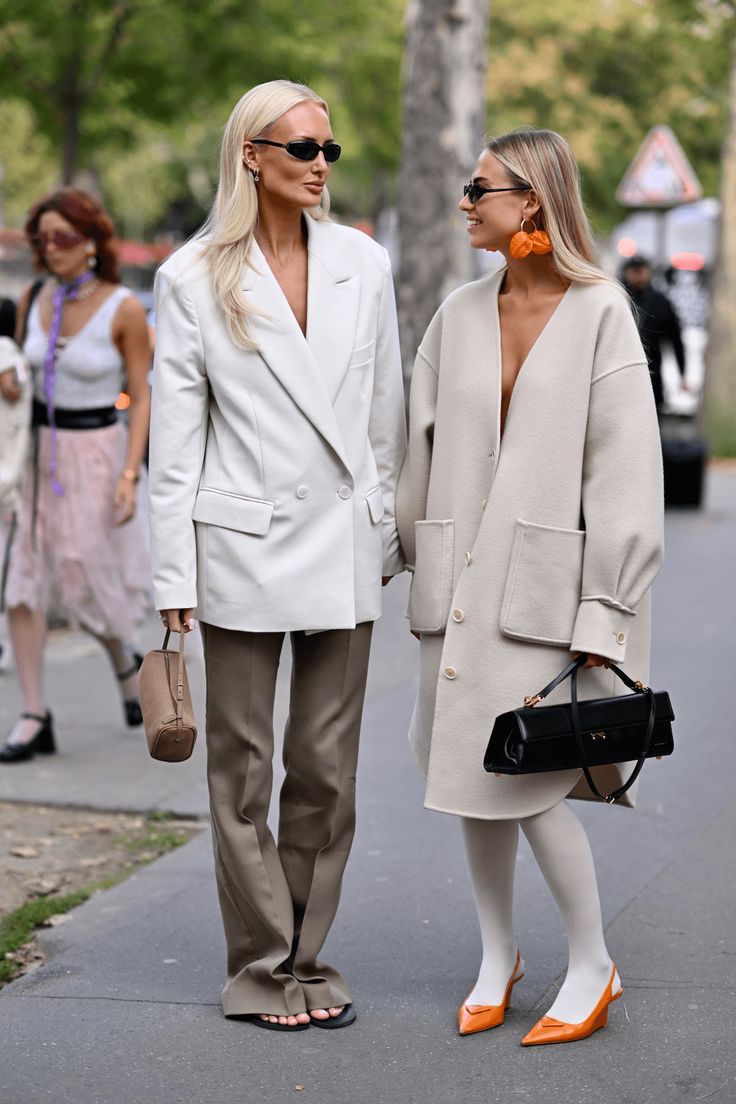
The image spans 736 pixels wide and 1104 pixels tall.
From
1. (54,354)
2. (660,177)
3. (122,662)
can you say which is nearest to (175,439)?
(54,354)

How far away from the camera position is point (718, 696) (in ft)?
23.8

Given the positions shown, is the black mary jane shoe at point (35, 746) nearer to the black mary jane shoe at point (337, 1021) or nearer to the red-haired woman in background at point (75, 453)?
the red-haired woman in background at point (75, 453)

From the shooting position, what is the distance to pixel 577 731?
3.48 metres

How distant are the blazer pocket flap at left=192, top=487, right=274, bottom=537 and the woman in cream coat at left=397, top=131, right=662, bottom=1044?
14.1 inches

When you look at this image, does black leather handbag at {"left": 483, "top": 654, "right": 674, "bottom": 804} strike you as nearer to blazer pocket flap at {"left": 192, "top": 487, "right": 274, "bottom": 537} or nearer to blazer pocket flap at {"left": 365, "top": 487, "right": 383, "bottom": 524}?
blazer pocket flap at {"left": 365, "top": 487, "right": 383, "bottom": 524}

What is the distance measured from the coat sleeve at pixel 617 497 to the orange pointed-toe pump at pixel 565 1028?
806 millimetres

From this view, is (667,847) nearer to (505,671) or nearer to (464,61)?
(505,671)

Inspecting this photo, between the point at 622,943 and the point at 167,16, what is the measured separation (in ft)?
50.4

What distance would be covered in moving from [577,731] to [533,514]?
0.47m

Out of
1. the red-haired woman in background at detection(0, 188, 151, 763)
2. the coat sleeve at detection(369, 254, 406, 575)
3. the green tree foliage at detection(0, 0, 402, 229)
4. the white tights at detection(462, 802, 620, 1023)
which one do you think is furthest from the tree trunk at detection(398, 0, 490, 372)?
the white tights at detection(462, 802, 620, 1023)

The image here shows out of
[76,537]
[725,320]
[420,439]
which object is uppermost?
[420,439]

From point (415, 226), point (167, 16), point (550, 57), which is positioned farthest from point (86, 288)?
point (550, 57)

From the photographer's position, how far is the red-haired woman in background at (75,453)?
629 cm

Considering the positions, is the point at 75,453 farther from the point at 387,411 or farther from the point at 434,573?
the point at 434,573
